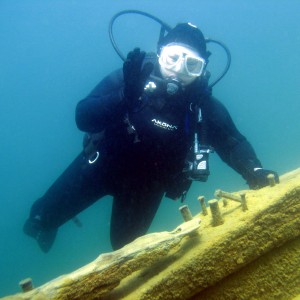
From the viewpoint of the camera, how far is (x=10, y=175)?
252ft

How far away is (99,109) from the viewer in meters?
3.76

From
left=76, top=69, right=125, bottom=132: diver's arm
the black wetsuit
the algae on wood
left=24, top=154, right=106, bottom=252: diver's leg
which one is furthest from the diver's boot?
the algae on wood

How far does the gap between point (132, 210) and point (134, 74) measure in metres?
2.16

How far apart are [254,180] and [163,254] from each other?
2.13 metres

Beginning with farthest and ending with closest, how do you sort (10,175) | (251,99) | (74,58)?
(74,58)
(251,99)
(10,175)

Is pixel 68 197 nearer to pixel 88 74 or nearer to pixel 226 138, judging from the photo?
pixel 226 138

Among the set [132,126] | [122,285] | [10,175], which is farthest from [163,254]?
[10,175]

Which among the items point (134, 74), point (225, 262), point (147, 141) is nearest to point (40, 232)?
point (147, 141)

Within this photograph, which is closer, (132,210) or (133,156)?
(133,156)

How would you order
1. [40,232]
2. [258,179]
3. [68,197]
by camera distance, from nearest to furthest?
1. [258,179]
2. [68,197]
3. [40,232]

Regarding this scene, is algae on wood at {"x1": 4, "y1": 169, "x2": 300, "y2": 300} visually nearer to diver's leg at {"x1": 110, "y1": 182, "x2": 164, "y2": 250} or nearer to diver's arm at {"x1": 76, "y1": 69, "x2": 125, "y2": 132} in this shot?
diver's arm at {"x1": 76, "y1": 69, "x2": 125, "y2": 132}

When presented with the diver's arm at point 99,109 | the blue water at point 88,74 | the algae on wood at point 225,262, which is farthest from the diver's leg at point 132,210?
the blue water at point 88,74

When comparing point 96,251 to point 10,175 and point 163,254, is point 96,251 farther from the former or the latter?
point 10,175

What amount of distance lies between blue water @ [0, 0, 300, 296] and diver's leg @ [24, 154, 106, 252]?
41.4m
